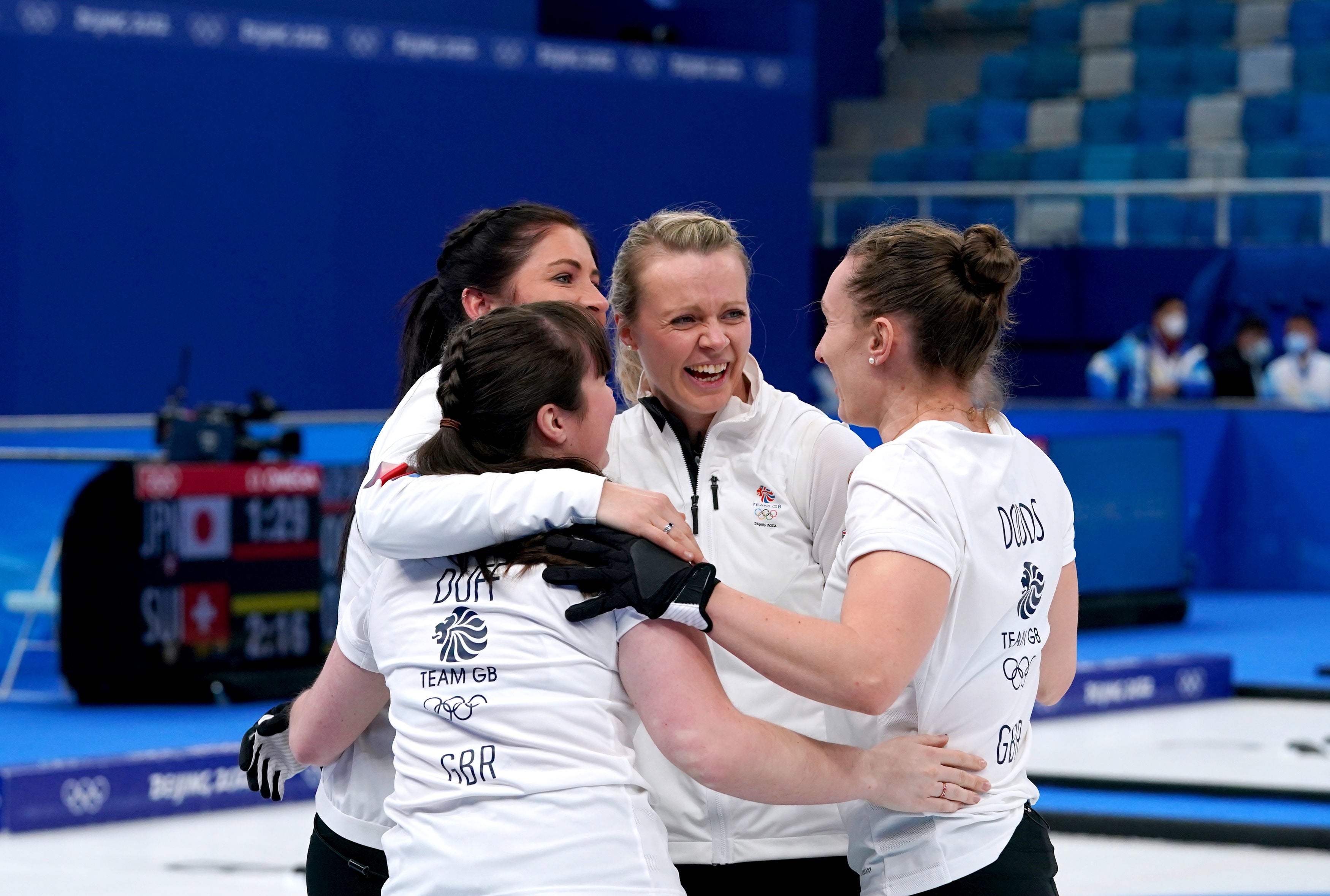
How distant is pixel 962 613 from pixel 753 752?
0.32 m

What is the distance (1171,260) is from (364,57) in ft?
21.6

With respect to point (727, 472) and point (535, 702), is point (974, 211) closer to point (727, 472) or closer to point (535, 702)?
point (727, 472)

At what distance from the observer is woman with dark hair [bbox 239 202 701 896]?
202 cm

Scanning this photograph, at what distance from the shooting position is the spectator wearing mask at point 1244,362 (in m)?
13.3

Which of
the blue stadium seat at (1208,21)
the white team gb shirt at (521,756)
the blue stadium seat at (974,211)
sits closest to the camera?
the white team gb shirt at (521,756)

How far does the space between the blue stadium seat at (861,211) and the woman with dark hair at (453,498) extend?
45.6 feet

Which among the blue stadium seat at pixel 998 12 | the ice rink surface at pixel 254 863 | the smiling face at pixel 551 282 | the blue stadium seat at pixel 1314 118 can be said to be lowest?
the ice rink surface at pixel 254 863

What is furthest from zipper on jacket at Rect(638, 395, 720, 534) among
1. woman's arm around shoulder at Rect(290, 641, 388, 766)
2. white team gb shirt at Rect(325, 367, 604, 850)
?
woman's arm around shoulder at Rect(290, 641, 388, 766)

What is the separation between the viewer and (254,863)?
5152mm

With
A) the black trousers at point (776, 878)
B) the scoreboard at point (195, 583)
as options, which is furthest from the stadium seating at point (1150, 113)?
the black trousers at point (776, 878)

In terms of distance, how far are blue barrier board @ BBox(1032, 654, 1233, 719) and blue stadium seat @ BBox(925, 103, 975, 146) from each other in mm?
11156

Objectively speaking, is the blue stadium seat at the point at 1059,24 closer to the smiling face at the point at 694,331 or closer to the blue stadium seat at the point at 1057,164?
the blue stadium seat at the point at 1057,164

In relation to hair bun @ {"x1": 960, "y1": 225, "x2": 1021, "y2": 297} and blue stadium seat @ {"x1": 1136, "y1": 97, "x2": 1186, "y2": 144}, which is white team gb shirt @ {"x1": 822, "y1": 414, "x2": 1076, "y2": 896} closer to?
hair bun @ {"x1": 960, "y1": 225, "x2": 1021, "y2": 297}

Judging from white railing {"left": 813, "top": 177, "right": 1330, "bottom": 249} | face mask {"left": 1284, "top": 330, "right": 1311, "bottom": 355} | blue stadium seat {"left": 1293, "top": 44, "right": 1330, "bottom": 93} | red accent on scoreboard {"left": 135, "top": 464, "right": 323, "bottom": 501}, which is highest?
blue stadium seat {"left": 1293, "top": 44, "right": 1330, "bottom": 93}
